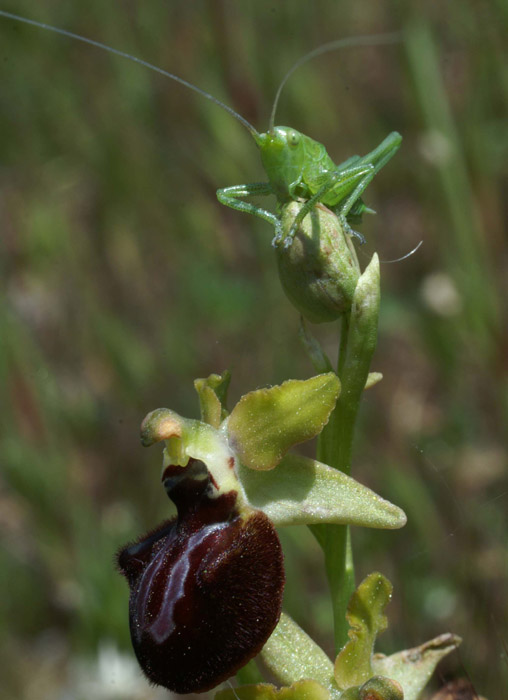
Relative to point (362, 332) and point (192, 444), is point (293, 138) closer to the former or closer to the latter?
point (362, 332)

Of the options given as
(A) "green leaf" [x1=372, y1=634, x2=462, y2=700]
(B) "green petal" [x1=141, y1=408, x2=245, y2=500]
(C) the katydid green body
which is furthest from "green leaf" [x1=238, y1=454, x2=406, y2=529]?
(C) the katydid green body

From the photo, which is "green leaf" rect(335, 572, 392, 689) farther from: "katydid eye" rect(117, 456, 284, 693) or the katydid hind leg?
the katydid hind leg

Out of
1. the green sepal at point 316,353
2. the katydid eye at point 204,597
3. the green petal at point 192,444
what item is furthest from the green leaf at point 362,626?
the green sepal at point 316,353

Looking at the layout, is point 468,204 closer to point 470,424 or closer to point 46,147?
point 470,424

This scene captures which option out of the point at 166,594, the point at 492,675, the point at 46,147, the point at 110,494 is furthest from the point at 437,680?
the point at 46,147

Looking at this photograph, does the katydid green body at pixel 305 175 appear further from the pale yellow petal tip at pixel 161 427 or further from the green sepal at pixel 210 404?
the pale yellow petal tip at pixel 161 427

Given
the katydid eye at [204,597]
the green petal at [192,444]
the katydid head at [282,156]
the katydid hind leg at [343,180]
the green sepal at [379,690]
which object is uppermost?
the katydid head at [282,156]
